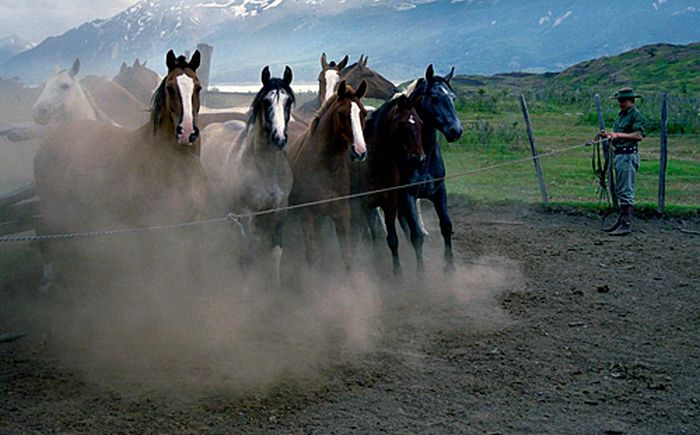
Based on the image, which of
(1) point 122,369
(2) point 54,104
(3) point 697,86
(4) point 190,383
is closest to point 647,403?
(4) point 190,383

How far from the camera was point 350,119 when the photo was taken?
670 centimetres

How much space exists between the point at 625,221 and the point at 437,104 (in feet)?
13.0

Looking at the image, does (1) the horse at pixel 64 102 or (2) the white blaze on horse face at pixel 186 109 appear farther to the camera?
(1) the horse at pixel 64 102

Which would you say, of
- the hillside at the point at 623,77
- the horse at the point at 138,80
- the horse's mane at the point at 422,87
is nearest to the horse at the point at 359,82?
the horse's mane at the point at 422,87

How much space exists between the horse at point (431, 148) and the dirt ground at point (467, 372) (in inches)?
23.1

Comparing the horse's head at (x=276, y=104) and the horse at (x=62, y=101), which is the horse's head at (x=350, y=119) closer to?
the horse's head at (x=276, y=104)

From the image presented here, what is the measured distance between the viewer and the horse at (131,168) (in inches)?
222

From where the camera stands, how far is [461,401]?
14.9 ft

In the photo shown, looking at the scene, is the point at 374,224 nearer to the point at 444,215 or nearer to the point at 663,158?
the point at 444,215

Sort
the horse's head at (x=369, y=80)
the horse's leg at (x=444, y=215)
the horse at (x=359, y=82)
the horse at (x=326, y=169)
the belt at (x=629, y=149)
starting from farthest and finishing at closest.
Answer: the horse's head at (x=369, y=80), the horse at (x=359, y=82), the belt at (x=629, y=149), the horse's leg at (x=444, y=215), the horse at (x=326, y=169)

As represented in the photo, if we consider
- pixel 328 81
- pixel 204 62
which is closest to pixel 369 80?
pixel 328 81

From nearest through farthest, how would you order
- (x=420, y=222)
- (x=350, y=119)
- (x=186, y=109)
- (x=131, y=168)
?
(x=186, y=109)
(x=131, y=168)
(x=350, y=119)
(x=420, y=222)

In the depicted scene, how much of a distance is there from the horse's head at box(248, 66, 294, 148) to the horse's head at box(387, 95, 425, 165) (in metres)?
1.54

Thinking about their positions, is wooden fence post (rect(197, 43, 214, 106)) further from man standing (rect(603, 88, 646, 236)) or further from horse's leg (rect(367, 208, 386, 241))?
man standing (rect(603, 88, 646, 236))
